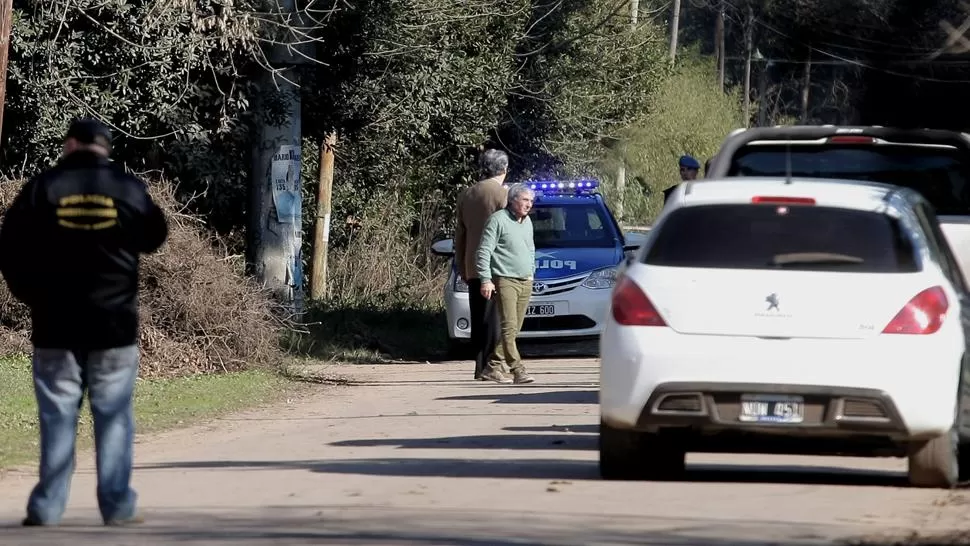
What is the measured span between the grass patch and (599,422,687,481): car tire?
11.6 ft

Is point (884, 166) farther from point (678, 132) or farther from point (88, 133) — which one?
point (678, 132)

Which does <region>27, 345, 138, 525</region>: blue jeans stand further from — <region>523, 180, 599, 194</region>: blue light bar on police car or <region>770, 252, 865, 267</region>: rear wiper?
<region>523, 180, 599, 194</region>: blue light bar on police car

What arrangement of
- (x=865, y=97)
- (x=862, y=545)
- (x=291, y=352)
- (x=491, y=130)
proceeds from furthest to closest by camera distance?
(x=865, y=97) < (x=491, y=130) < (x=291, y=352) < (x=862, y=545)

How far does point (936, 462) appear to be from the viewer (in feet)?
29.8

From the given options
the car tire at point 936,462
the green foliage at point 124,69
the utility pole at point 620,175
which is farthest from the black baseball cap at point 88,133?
the utility pole at point 620,175

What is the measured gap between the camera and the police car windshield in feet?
66.8

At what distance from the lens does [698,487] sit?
918 centimetres

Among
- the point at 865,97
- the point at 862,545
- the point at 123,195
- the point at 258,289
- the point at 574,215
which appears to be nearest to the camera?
the point at 862,545

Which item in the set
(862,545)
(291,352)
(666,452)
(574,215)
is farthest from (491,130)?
(862,545)

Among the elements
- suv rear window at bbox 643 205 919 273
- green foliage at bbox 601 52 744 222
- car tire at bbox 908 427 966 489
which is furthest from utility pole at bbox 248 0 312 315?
green foliage at bbox 601 52 744 222

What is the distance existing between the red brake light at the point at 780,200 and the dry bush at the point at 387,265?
693 inches

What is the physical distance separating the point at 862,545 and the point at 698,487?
211 cm

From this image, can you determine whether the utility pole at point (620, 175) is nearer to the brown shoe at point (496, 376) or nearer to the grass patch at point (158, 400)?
the brown shoe at point (496, 376)

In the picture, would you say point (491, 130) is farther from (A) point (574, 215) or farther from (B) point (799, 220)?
(B) point (799, 220)
